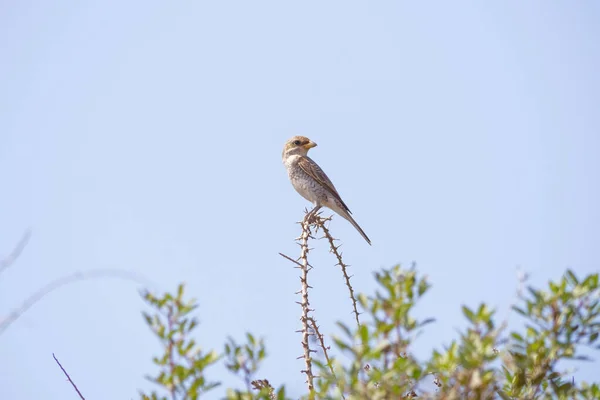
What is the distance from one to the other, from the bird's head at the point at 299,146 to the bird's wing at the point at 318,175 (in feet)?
0.91

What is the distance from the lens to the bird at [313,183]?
934 cm

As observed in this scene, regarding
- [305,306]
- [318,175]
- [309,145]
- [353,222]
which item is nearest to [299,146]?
[309,145]

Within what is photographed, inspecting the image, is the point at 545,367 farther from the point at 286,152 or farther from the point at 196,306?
the point at 286,152

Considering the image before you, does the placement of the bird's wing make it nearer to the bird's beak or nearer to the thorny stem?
the bird's beak

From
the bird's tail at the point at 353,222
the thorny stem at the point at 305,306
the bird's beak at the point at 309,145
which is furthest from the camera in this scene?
the bird's beak at the point at 309,145

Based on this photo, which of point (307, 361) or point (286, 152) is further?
point (286, 152)

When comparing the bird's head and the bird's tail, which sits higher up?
the bird's head

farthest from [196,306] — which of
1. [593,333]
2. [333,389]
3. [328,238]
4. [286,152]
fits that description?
[286,152]

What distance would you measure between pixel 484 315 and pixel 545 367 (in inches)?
18.4

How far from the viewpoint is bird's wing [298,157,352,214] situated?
371 inches

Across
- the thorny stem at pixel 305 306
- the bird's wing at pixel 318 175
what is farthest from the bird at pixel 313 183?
the thorny stem at pixel 305 306

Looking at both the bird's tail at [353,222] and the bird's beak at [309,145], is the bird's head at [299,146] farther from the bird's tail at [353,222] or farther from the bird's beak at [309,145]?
the bird's tail at [353,222]

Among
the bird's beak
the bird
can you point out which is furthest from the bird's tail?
the bird's beak

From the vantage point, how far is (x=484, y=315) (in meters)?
2.27
